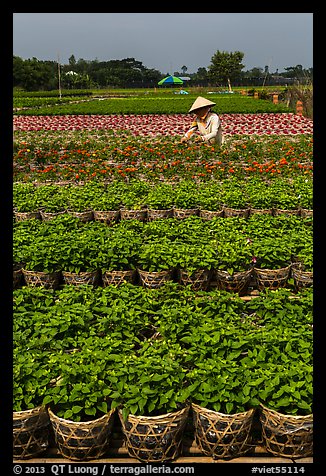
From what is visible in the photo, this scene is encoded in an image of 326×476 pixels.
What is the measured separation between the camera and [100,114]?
30781 mm

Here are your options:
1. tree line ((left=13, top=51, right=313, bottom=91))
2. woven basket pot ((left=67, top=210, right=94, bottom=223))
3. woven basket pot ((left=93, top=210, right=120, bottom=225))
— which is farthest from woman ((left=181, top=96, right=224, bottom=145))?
tree line ((left=13, top=51, right=313, bottom=91))

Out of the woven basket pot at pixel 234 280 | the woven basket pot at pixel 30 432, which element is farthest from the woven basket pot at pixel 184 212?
the woven basket pot at pixel 30 432

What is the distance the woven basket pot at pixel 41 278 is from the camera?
6117mm

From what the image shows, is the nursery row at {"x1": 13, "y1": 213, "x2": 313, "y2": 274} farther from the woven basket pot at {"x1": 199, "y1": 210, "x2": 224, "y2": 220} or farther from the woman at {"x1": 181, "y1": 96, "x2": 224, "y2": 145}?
the woman at {"x1": 181, "y1": 96, "x2": 224, "y2": 145}

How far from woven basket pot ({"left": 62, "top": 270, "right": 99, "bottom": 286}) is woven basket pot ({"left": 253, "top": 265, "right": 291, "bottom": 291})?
2201 millimetres

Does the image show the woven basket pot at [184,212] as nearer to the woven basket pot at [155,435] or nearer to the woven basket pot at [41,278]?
the woven basket pot at [41,278]

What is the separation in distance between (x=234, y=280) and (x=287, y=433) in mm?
2653

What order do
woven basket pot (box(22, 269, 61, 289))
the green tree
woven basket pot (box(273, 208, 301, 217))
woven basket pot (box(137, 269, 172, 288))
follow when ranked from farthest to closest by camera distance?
the green tree → woven basket pot (box(273, 208, 301, 217)) → woven basket pot (box(22, 269, 61, 289)) → woven basket pot (box(137, 269, 172, 288))

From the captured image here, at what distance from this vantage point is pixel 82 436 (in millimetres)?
3551

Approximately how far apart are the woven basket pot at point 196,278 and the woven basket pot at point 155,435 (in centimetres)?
253

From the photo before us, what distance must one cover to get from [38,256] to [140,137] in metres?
13.9

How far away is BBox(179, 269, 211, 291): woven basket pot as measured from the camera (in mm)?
6004
